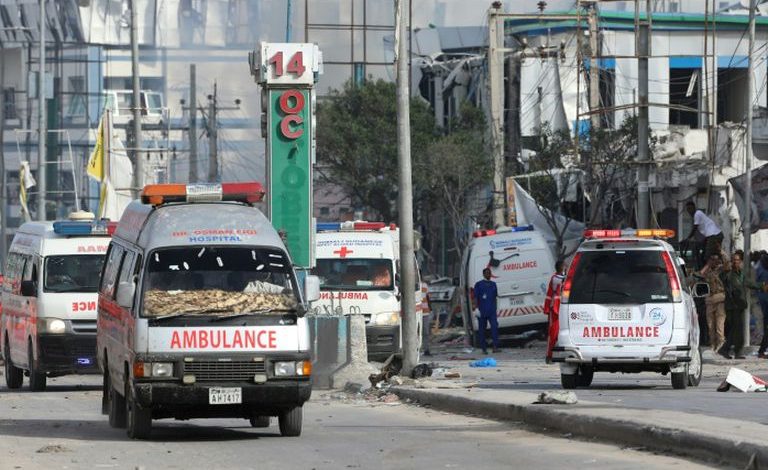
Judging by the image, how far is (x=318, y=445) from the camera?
14430 millimetres

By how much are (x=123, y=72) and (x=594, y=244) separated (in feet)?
189

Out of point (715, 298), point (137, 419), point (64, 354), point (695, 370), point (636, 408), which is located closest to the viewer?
point (137, 419)

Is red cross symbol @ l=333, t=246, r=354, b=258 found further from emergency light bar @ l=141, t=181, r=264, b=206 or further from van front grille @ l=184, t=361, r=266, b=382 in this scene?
van front grille @ l=184, t=361, r=266, b=382

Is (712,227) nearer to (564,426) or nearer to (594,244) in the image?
(594,244)

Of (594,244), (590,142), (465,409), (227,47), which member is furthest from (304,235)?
(227,47)

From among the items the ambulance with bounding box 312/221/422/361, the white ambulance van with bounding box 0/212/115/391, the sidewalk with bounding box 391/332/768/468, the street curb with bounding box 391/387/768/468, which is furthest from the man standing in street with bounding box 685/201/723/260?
the street curb with bounding box 391/387/768/468

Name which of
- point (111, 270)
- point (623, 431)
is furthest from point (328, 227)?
point (623, 431)

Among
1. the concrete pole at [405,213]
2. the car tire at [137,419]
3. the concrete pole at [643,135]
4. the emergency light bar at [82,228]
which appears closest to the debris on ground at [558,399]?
the car tire at [137,419]

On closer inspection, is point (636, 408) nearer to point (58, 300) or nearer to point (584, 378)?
point (584, 378)

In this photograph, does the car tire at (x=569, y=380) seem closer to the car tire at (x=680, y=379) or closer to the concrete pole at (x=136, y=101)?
the car tire at (x=680, y=379)

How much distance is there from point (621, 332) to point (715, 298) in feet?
25.3

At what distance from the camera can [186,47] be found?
68.6 m

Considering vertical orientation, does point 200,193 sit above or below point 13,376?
above

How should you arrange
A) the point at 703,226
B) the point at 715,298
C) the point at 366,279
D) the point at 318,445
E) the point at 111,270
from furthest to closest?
the point at 703,226
the point at 366,279
the point at 715,298
the point at 111,270
the point at 318,445
